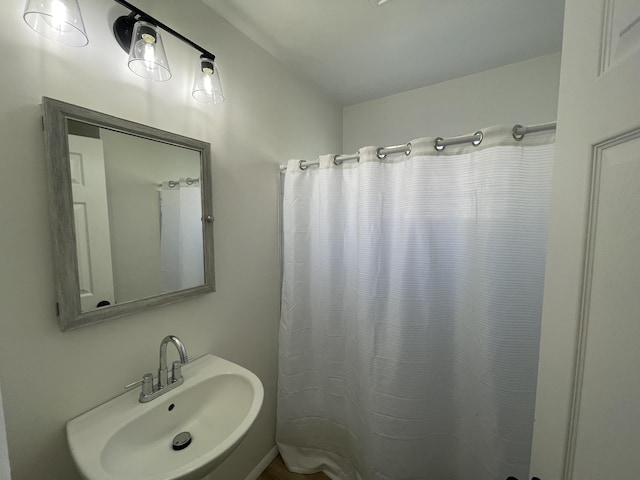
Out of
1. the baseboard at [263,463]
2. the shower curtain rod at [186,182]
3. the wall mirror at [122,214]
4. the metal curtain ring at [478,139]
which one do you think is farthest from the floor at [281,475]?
the metal curtain ring at [478,139]

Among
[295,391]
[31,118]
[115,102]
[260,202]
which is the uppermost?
[115,102]

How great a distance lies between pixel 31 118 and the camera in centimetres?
66

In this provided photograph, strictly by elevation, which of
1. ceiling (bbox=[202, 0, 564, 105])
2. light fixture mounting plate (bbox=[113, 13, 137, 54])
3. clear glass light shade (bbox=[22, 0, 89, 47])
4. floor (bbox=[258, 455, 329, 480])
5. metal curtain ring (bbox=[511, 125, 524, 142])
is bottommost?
floor (bbox=[258, 455, 329, 480])

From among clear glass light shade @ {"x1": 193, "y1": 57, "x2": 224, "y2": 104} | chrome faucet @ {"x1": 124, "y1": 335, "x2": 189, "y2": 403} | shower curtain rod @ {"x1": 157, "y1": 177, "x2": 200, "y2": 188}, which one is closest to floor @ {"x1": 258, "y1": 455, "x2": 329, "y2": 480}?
chrome faucet @ {"x1": 124, "y1": 335, "x2": 189, "y2": 403}

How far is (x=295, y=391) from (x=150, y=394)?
82cm

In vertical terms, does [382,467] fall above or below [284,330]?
below

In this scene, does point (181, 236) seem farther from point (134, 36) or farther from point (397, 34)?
point (397, 34)

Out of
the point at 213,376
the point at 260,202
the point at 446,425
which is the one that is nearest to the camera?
the point at 213,376

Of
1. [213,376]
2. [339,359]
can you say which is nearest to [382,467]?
[339,359]

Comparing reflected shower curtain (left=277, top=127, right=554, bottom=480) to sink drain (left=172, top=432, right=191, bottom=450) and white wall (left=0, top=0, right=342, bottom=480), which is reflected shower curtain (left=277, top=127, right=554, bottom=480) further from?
sink drain (left=172, top=432, right=191, bottom=450)

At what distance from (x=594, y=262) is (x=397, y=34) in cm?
136

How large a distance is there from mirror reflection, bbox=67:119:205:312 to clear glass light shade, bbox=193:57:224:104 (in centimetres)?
24

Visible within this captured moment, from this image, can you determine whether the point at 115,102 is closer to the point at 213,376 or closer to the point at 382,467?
the point at 213,376

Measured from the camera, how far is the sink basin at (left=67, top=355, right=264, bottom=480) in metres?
0.66
